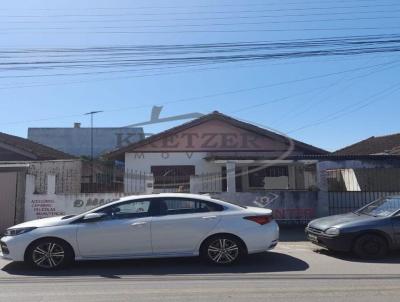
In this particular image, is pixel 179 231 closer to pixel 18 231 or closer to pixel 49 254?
pixel 49 254

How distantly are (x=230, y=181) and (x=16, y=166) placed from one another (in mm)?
6705

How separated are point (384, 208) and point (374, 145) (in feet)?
78.1

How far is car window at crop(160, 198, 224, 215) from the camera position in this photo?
9352 millimetres

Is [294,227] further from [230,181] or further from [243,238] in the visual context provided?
[243,238]

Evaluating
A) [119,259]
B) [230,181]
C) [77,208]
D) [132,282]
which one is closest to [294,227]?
[230,181]

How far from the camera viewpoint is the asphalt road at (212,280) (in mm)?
6859

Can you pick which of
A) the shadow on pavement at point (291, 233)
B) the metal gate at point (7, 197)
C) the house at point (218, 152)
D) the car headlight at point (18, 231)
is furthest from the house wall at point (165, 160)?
the car headlight at point (18, 231)

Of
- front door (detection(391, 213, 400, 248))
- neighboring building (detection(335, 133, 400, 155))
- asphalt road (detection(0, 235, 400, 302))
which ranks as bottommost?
asphalt road (detection(0, 235, 400, 302))

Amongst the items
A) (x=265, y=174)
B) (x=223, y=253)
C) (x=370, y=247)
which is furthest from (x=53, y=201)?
(x=265, y=174)

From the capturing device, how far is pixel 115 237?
9023 millimetres

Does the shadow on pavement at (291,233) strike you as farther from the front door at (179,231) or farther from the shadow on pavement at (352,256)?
the front door at (179,231)

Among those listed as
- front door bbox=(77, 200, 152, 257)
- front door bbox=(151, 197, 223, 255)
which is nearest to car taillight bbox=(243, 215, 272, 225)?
front door bbox=(151, 197, 223, 255)

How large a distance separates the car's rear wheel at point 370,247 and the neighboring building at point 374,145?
2141 centimetres

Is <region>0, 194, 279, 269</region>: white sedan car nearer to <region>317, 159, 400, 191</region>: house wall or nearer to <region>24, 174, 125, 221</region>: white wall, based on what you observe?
<region>24, 174, 125, 221</region>: white wall
